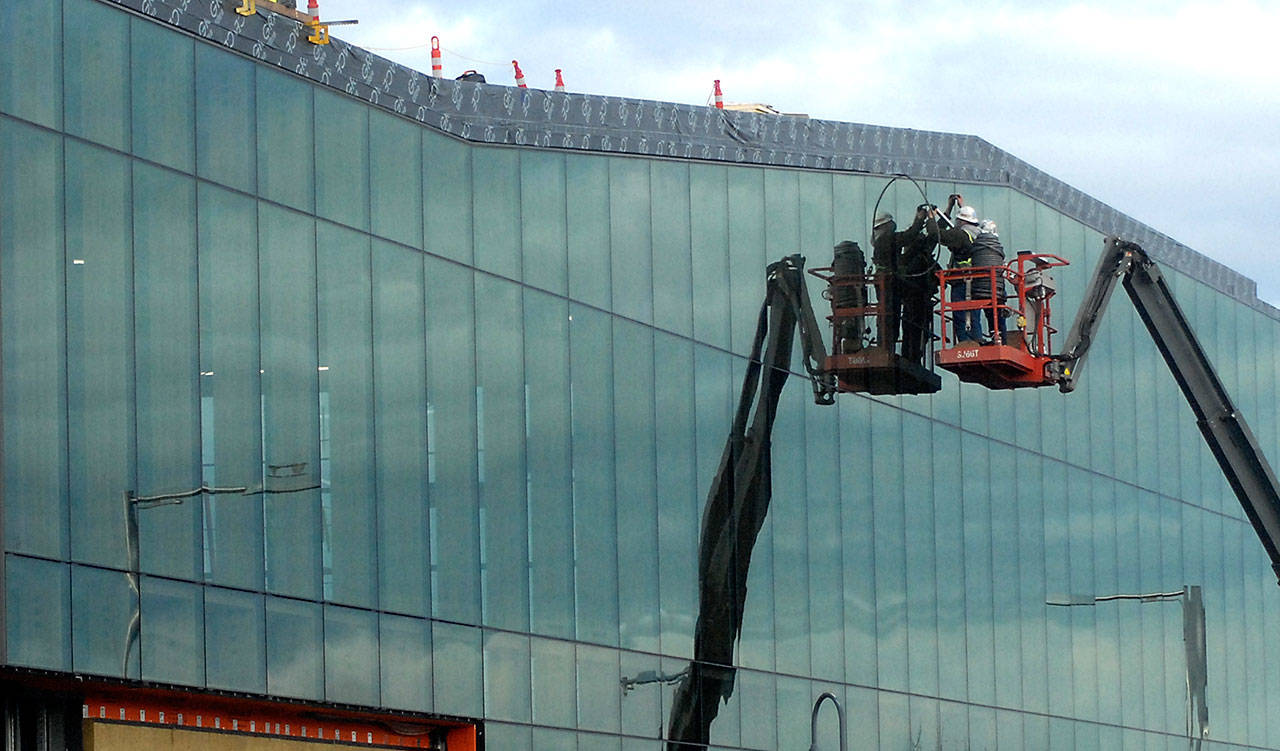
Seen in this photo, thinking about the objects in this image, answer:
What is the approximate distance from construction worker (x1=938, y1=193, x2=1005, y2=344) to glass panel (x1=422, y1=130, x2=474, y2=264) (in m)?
7.15

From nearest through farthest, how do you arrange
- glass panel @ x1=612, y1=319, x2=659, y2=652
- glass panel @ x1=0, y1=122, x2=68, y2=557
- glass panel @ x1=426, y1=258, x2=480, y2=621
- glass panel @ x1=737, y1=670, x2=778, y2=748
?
glass panel @ x1=0, y1=122, x2=68, y2=557 < glass panel @ x1=426, y1=258, x2=480, y2=621 < glass panel @ x1=612, y1=319, x2=659, y2=652 < glass panel @ x1=737, y1=670, x2=778, y2=748

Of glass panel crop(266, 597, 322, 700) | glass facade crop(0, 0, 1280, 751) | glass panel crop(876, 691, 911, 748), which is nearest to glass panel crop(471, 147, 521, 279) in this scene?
glass facade crop(0, 0, 1280, 751)

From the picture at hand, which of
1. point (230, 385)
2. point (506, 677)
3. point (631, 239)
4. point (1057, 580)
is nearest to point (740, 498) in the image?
point (631, 239)

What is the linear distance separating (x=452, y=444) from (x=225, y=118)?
5.71m

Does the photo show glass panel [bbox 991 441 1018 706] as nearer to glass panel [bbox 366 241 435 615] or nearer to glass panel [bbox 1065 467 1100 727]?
glass panel [bbox 1065 467 1100 727]

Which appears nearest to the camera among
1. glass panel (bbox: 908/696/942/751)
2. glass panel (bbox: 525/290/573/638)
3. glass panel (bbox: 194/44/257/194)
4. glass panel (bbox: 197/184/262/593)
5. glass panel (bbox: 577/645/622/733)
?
glass panel (bbox: 197/184/262/593)

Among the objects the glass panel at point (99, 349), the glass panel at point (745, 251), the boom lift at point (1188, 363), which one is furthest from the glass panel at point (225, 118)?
the boom lift at point (1188, 363)

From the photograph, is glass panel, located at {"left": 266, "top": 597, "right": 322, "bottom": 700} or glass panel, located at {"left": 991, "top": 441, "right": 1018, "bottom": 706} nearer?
glass panel, located at {"left": 266, "top": 597, "right": 322, "bottom": 700}

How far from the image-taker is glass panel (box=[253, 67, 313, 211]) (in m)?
24.9

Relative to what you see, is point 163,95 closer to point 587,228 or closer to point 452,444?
point 452,444

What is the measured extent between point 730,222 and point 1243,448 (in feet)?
33.3

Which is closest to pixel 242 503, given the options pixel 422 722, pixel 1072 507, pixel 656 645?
pixel 422 722

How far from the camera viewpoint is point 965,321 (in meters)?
30.2

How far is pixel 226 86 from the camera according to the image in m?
24.4
